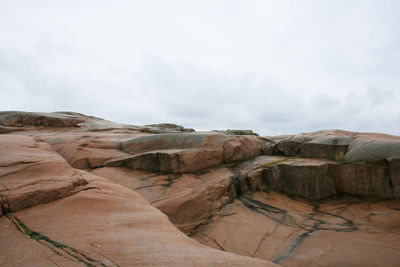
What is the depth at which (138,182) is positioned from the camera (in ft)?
31.8

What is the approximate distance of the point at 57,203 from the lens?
4.86 metres

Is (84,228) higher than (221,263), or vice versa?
(84,228)

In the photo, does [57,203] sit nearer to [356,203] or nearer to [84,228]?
[84,228]

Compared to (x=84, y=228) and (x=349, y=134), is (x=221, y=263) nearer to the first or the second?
(x=84, y=228)

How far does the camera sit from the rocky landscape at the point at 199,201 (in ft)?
12.2

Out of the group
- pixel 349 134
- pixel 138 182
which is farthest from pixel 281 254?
pixel 349 134

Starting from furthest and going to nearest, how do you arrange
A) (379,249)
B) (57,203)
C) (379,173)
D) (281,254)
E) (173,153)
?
(173,153), (379,173), (281,254), (379,249), (57,203)

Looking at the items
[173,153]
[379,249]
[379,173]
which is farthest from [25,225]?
[379,173]

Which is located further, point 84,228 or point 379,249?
point 379,249

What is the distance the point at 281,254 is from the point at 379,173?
223 inches

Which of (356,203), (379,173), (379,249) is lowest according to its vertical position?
(379,249)

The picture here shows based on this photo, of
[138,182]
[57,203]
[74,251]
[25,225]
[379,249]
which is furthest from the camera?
[138,182]

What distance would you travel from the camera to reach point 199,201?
9.02m

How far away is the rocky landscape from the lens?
3719 mm
